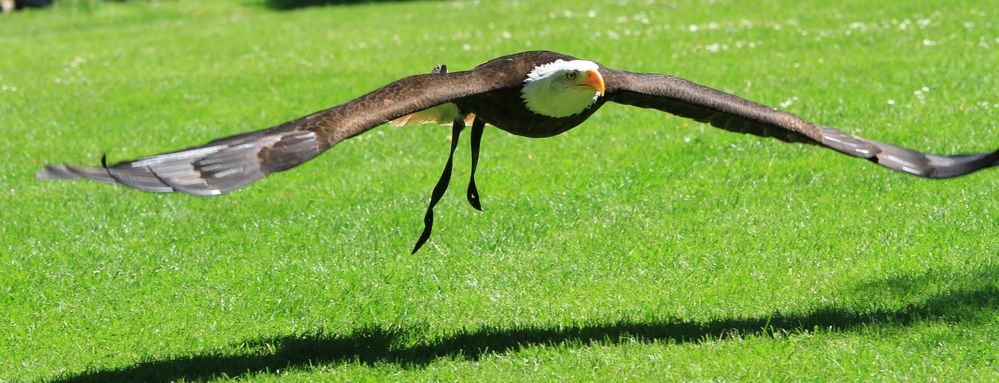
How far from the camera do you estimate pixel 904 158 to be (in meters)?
7.00

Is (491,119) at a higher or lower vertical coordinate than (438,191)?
higher

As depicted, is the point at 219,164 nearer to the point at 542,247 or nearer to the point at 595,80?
the point at 595,80

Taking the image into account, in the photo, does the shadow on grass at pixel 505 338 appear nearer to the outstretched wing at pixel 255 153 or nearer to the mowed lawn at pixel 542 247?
the mowed lawn at pixel 542 247

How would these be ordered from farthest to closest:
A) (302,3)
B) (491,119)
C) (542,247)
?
1. (302,3)
2. (542,247)
3. (491,119)

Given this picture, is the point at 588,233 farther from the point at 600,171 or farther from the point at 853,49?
the point at 853,49

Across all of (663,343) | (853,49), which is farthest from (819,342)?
(853,49)

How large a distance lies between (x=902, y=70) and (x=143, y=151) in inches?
313

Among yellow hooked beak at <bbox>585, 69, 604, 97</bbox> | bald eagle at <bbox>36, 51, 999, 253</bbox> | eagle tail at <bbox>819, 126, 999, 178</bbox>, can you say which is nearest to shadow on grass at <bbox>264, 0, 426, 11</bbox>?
bald eagle at <bbox>36, 51, 999, 253</bbox>

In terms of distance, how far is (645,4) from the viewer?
2012cm

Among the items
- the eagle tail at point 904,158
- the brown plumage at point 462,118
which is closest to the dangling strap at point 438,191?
the brown plumage at point 462,118

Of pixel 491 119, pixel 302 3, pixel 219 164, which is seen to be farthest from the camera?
pixel 302 3

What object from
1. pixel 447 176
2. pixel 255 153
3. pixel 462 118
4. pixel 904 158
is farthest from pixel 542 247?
pixel 255 153

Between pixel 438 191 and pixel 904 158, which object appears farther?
pixel 438 191

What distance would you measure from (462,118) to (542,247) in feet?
4.14
